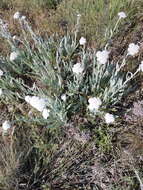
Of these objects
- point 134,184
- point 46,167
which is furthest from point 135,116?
point 46,167

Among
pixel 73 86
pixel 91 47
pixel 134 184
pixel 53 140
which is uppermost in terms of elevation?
pixel 91 47

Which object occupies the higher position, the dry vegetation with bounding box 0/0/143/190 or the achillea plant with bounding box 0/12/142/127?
the achillea plant with bounding box 0/12/142/127

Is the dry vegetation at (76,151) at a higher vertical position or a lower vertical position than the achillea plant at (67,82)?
lower

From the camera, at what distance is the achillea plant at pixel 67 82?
74.2 inches

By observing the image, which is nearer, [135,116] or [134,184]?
[134,184]

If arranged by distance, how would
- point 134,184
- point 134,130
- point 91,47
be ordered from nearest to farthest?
point 134,184, point 134,130, point 91,47

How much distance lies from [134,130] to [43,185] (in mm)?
792

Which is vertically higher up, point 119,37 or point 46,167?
point 119,37

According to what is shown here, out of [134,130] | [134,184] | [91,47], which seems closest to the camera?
[134,184]

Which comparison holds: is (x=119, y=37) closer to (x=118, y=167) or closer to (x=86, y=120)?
(x=86, y=120)

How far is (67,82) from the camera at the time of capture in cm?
205

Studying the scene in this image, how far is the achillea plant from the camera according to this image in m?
1.88

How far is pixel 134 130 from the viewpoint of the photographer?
204 centimetres

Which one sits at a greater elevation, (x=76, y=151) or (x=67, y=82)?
(x=67, y=82)
